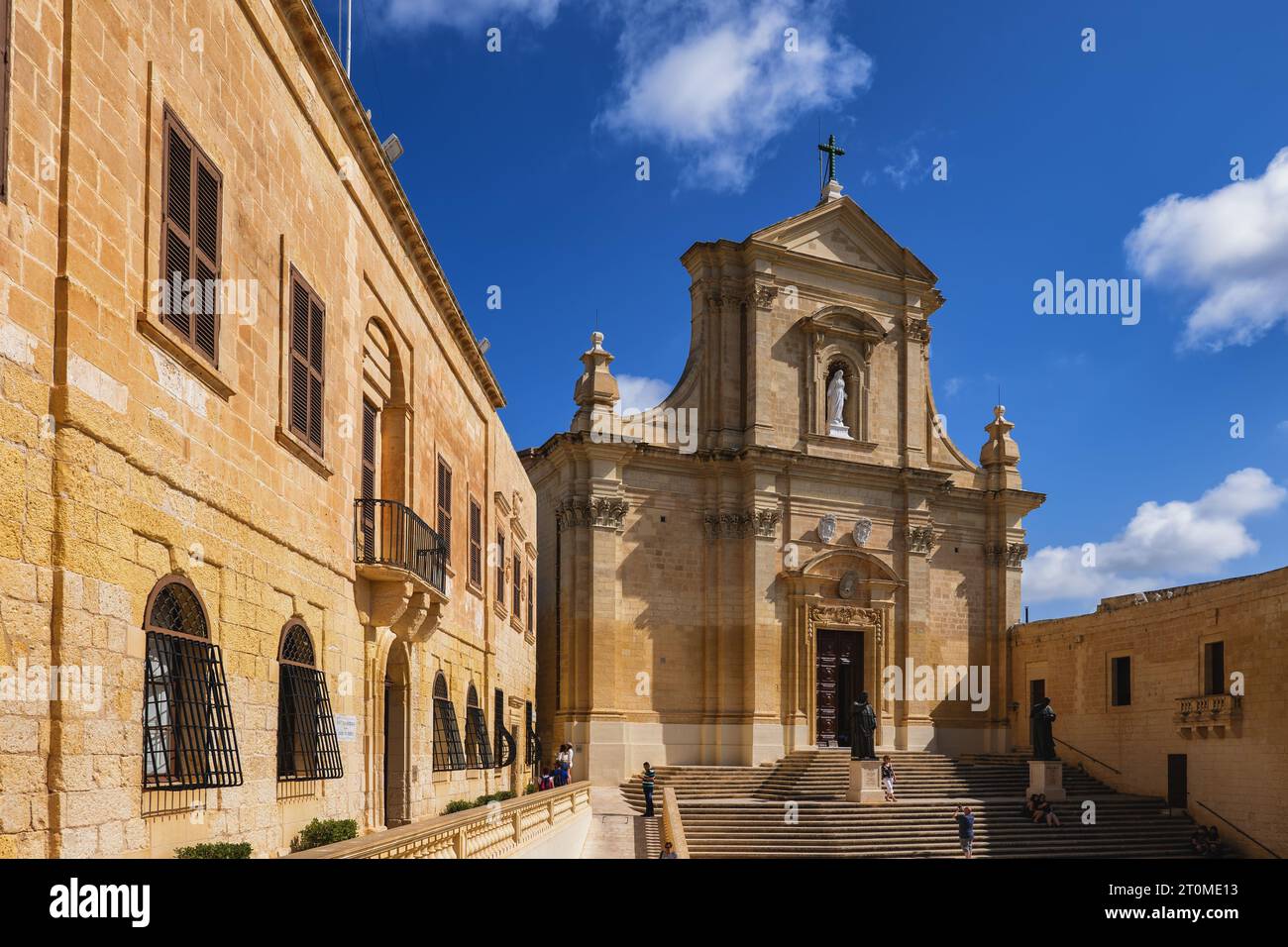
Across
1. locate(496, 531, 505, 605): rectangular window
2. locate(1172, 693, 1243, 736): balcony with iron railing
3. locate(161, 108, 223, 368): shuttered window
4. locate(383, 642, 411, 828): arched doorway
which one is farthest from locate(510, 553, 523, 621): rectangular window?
locate(1172, 693, 1243, 736): balcony with iron railing

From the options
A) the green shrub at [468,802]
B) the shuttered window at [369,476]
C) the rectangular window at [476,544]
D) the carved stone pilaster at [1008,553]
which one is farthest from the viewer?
the carved stone pilaster at [1008,553]

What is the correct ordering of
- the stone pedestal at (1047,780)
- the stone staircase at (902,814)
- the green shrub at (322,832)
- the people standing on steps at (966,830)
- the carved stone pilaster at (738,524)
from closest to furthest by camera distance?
1. the green shrub at (322,832)
2. the people standing on steps at (966,830)
3. the stone staircase at (902,814)
4. the stone pedestal at (1047,780)
5. the carved stone pilaster at (738,524)

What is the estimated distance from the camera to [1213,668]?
29.2 m

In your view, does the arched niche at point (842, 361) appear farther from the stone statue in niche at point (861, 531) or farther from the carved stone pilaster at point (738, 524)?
the carved stone pilaster at point (738, 524)

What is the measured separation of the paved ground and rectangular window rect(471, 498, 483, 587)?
6216 millimetres

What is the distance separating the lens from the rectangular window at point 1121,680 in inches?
1277

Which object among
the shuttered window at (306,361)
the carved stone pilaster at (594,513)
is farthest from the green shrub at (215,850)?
the carved stone pilaster at (594,513)

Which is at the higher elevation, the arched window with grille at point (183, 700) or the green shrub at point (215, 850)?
the arched window with grille at point (183, 700)

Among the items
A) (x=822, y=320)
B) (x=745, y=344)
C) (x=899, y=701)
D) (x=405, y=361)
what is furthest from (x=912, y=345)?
(x=405, y=361)

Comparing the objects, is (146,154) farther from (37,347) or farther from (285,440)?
(285,440)

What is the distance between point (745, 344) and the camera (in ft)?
114

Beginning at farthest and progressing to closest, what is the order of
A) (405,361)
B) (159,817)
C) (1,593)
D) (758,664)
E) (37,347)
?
(758,664), (405,361), (159,817), (37,347), (1,593)

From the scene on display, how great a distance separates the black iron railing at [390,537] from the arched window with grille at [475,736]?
15.8ft
